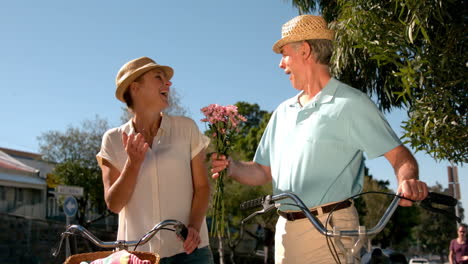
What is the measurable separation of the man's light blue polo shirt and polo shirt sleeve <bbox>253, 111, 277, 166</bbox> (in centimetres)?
30

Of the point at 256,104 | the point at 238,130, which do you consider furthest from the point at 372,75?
the point at 256,104

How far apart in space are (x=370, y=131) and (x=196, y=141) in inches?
47.5

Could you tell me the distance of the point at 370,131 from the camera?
9.18ft

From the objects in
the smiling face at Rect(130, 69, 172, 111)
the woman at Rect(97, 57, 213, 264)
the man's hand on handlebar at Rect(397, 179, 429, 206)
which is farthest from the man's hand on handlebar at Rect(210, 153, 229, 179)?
the man's hand on handlebar at Rect(397, 179, 429, 206)

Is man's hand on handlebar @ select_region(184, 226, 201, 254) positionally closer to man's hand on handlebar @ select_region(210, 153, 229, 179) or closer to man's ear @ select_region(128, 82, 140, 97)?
man's hand on handlebar @ select_region(210, 153, 229, 179)

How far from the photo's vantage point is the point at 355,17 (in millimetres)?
7359

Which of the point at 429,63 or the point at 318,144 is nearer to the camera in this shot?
the point at 318,144

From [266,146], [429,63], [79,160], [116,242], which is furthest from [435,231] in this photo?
[116,242]

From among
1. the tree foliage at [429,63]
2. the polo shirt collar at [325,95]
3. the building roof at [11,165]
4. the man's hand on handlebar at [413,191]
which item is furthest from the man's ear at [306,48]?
the building roof at [11,165]

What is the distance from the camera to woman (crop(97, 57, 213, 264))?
3250 mm

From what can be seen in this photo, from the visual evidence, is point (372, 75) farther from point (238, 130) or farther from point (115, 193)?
point (115, 193)

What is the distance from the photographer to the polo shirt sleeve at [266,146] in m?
3.37

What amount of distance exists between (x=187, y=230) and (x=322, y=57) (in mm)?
1285

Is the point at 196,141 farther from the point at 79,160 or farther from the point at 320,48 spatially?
the point at 79,160
